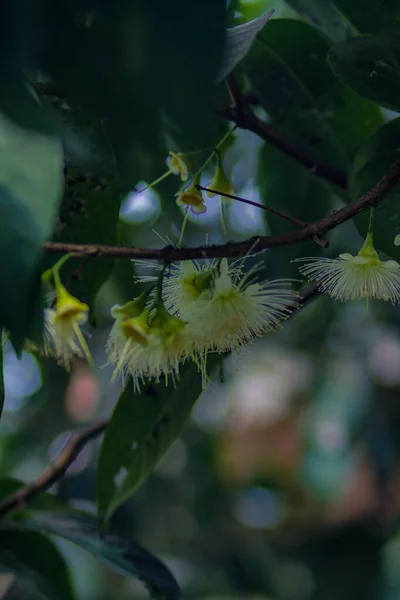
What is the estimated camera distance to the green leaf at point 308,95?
36.1 inches

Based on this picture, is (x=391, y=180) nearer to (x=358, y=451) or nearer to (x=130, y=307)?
(x=130, y=307)

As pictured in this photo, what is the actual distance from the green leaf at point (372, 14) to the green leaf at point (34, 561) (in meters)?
0.73

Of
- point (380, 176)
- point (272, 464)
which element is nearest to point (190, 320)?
point (380, 176)

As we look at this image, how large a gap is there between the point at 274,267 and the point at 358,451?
5.26 ft

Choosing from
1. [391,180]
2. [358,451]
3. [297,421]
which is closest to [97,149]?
[391,180]

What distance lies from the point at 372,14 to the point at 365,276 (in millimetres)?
294

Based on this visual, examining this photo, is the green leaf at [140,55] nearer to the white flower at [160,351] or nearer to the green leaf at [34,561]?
the white flower at [160,351]

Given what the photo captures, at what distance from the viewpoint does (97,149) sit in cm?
64

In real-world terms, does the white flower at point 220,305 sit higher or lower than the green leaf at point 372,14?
lower

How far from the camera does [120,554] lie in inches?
34.3

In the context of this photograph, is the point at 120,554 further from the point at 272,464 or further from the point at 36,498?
the point at 272,464

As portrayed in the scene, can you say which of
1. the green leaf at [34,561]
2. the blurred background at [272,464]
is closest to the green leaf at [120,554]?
the green leaf at [34,561]

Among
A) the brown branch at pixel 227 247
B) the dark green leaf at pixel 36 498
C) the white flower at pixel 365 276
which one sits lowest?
the dark green leaf at pixel 36 498

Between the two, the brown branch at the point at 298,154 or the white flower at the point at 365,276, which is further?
the brown branch at the point at 298,154
